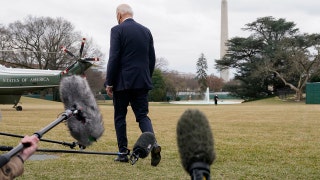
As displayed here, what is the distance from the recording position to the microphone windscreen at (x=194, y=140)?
1595 millimetres

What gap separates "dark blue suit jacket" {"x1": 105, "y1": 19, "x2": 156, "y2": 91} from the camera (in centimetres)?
530

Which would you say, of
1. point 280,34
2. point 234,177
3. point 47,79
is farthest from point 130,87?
point 280,34

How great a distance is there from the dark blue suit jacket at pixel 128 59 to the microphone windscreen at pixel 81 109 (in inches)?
87.7

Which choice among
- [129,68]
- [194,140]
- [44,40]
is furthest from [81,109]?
[44,40]

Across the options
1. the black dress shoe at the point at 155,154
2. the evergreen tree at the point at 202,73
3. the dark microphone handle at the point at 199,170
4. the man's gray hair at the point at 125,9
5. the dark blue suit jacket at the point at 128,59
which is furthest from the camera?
the evergreen tree at the point at 202,73

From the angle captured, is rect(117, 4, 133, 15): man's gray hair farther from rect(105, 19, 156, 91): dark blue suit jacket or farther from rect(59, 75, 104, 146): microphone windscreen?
rect(59, 75, 104, 146): microphone windscreen

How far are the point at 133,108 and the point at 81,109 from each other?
2599 millimetres

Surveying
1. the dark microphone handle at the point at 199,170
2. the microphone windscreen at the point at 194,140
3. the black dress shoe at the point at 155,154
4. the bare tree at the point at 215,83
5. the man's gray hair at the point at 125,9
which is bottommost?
the black dress shoe at the point at 155,154

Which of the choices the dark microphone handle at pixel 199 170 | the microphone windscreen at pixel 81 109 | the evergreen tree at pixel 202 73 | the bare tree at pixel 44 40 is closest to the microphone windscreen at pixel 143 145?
the microphone windscreen at pixel 81 109

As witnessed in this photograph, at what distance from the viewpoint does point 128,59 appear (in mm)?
5355

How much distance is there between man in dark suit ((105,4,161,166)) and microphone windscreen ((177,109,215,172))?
3.62 m

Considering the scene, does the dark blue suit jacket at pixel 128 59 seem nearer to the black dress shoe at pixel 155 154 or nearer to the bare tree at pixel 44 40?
the black dress shoe at pixel 155 154

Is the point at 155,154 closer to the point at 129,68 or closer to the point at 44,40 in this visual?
the point at 129,68

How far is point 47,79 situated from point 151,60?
65.7ft
